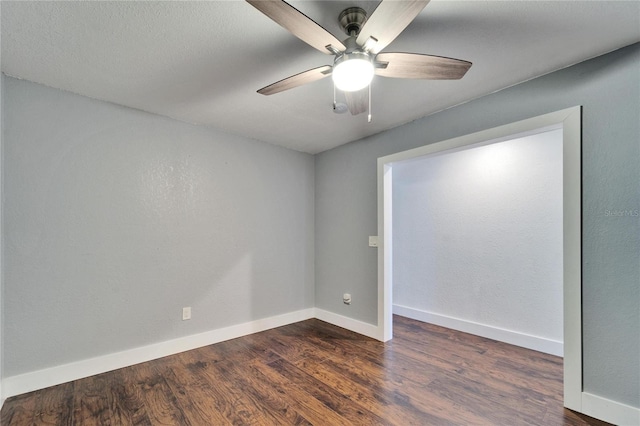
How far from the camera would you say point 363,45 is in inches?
54.0

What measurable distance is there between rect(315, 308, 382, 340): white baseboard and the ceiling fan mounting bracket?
2.80 m

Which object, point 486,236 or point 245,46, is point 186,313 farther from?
point 486,236

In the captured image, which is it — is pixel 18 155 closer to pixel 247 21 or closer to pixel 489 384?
pixel 247 21

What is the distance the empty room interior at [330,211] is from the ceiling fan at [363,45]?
0.04ft

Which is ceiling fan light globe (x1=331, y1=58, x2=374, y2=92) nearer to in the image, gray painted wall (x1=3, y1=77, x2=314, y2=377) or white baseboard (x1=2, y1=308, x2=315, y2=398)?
gray painted wall (x1=3, y1=77, x2=314, y2=377)

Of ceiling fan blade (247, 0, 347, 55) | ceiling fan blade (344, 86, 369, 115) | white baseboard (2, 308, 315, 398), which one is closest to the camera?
ceiling fan blade (247, 0, 347, 55)

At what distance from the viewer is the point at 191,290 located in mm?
2875

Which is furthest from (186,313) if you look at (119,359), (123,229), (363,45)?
(363,45)

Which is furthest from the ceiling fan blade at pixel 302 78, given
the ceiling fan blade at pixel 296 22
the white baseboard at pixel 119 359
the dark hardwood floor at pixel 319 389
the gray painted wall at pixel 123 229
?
the white baseboard at pixel 119 359

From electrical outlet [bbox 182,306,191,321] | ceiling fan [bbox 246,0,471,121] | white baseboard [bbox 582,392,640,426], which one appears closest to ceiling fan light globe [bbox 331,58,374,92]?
ceiling fan [bbox 246,0,471,121]

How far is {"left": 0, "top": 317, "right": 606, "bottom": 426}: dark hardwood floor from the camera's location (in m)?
1.82

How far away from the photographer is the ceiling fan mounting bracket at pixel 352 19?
140 cm

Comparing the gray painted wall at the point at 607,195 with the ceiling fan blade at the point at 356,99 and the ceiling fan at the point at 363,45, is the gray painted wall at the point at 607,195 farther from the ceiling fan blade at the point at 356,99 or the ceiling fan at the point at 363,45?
the ceiling fan at the point at 363,45

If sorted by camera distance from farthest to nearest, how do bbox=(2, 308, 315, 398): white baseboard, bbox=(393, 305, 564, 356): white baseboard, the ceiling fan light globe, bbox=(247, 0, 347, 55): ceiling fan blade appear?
bbox=(393, 305, 564, 356): white baseboard
bbox=(2, 308, 315, 398): white baseboard
the ceiling fan light globe
bbox=(247, 0, 347, 55): ceiling fan blade
